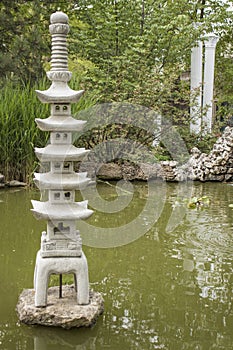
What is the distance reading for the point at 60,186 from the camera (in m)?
2.57

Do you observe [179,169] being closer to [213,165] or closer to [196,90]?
[213,165]

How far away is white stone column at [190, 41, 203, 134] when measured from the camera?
8430 mm

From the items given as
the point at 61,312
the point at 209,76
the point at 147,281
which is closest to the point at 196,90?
the point at 209,76

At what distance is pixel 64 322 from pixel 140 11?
23.4 ft

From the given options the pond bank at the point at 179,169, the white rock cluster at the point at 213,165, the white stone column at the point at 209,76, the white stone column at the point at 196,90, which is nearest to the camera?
the pond bank at the point at 179,169

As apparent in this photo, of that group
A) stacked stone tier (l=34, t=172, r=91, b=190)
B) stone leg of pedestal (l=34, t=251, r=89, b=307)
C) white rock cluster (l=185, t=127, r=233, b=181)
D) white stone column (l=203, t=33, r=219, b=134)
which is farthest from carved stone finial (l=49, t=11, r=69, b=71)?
white stone column (l=203, t=33, r=219, b=134)

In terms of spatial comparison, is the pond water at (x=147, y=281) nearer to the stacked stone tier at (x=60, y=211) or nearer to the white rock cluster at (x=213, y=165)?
the stacked stone tier at (x=60, y=211)

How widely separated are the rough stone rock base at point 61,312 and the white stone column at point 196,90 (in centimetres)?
617

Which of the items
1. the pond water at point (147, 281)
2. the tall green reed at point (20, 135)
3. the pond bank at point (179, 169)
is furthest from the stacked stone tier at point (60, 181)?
the pond bank at point (179, 169)

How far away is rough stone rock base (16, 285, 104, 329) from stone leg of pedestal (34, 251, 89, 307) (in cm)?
4

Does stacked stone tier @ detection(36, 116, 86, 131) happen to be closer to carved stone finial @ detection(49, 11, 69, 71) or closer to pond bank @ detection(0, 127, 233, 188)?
carved stone finial @ detection(49, 11, 69, 71)

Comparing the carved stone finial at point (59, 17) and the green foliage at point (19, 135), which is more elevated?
the carved stone finial at point (59, 17)

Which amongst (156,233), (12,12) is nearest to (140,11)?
(12,12)

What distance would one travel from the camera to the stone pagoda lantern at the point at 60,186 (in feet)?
8.32
